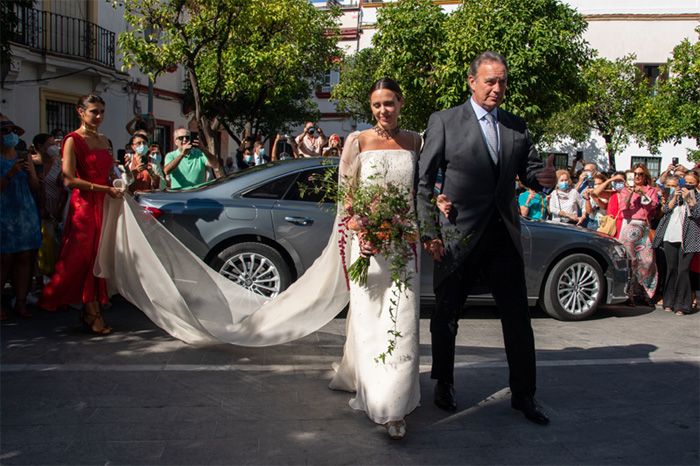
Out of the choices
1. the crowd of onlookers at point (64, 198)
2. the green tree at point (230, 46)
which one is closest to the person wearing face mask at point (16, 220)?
the crowd of onlookers at point (64, 198)

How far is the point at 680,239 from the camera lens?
9.03m

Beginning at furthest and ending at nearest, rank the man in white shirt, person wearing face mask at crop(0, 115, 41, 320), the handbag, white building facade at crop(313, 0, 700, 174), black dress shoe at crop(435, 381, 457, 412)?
1. white building facade at crop(313, 0, 700, 174)
2. the man in white shirt
3. the handbag
4. person wearing face mask at crop(0, 115, 41, 320)
5. black dress shoe at crop(435, 381, 457, 412)

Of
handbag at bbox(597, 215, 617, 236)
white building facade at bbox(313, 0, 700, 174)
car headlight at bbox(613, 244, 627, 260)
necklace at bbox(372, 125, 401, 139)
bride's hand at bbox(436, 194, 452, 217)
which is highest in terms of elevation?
white building facade at bbox(313, 0, 700, 174)

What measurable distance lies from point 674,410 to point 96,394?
3877mm

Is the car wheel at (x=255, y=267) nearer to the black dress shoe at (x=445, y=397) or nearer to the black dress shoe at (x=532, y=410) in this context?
the black dress shoe at (x=445, y=397)

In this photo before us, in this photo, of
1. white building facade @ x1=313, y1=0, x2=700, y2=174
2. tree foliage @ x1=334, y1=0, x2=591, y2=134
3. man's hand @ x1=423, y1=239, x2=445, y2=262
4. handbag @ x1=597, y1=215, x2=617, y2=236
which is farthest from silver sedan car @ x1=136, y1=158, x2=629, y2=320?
white building facade @ x1=313, y1=0, x2=700, y2=174

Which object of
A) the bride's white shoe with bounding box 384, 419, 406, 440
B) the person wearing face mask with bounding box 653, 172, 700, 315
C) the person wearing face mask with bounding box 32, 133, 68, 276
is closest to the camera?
the bride's white shoe with bounding box 384, 419, 406, 440

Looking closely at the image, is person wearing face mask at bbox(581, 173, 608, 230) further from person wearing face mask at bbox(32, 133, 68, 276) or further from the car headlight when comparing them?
person wearing face mask at bbox(32, 133, 68, 276)

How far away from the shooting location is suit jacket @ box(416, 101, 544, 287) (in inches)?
175

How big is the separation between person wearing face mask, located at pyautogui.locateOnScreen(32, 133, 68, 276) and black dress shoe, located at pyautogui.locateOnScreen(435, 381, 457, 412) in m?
5.09

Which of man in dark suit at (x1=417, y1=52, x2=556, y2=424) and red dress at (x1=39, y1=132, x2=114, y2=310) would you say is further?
red dress at (x1=39, y1=132, x2=114, y2=310)

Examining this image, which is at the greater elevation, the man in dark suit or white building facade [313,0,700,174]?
white building facade [313,0,700,174]

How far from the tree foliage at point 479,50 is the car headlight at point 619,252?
12.5 metres

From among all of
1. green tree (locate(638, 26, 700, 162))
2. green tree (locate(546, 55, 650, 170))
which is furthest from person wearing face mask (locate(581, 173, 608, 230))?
green tree (locate(546, 55, 650, 170))
